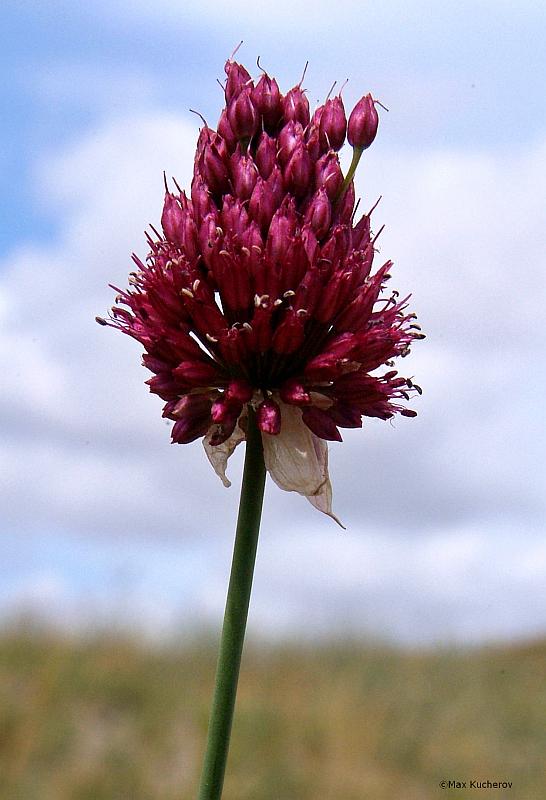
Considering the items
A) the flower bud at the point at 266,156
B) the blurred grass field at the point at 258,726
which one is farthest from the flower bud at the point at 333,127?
the blurred grass field at the point at 258,726

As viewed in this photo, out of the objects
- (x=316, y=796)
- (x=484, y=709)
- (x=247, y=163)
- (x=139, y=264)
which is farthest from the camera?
(x=484, y=709)

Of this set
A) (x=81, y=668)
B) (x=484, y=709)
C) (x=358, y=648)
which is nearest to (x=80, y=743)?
(x=81, y=668)

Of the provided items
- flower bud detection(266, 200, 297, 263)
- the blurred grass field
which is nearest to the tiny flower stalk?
flower bud detection(266, 200, 297, 263)

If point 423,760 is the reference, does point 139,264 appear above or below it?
above

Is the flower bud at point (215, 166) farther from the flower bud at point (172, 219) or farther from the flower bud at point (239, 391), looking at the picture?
the flower bud at point (239, 391)

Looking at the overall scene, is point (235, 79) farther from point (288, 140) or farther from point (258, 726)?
point (258, 726)

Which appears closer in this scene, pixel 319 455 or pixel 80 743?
pixel 319 455

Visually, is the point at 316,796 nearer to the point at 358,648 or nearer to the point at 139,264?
the point at 358,648

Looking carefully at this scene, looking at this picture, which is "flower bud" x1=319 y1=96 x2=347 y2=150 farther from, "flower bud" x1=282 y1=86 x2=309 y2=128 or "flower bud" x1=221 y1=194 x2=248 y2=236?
"flower bud" x1=221 y1=194 x2=248 y2=236
